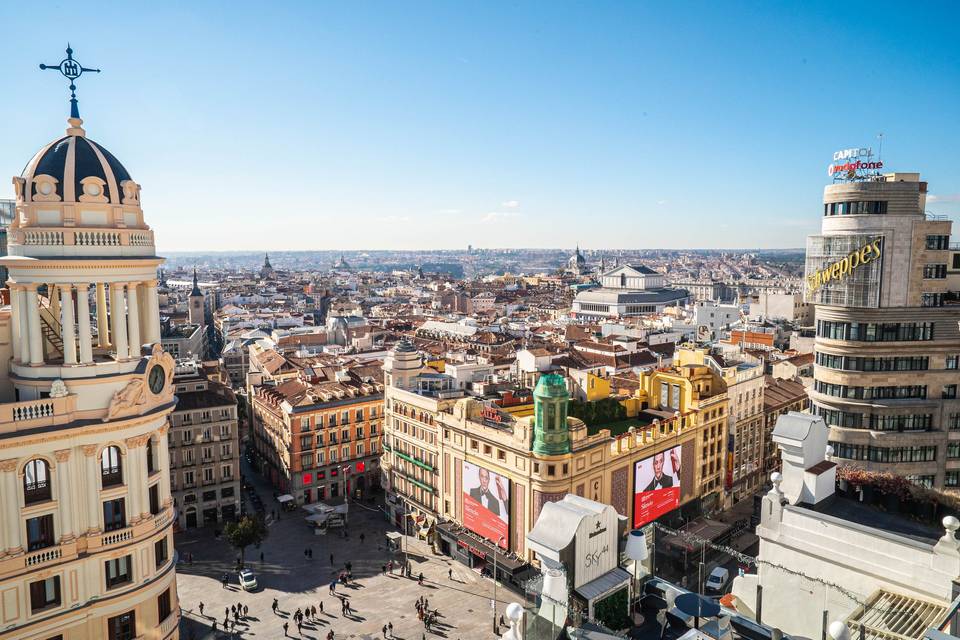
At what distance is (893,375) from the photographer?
51.8 m

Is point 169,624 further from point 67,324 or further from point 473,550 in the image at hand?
Answer: point 473,550

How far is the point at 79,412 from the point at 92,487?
3.46 metres

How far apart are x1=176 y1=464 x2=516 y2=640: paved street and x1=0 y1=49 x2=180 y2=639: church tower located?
2205 centimetres

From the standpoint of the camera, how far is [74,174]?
30609 mm

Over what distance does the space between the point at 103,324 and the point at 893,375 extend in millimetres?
53817

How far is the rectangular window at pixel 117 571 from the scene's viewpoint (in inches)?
1240

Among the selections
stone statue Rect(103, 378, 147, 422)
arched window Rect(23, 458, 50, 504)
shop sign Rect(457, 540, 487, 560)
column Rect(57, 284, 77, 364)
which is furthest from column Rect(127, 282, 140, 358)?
shop sign Rect(457, 540, 487, 560)

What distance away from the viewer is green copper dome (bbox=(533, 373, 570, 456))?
52375 millimetres

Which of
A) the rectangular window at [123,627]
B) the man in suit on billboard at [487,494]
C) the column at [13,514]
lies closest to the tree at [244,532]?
the man in suit on billboard at [487,494]

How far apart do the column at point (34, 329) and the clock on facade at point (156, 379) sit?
4.50 metres

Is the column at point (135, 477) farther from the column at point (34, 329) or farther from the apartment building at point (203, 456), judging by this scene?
the apartment building at point (203, 456)

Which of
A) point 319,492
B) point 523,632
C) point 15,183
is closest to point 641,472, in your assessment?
point 319,492

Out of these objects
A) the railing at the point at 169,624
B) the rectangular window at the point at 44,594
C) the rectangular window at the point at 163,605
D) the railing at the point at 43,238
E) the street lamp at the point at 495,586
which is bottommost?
the street lamp at the point at 495,586

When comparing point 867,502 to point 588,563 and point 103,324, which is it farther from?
point 103,324
